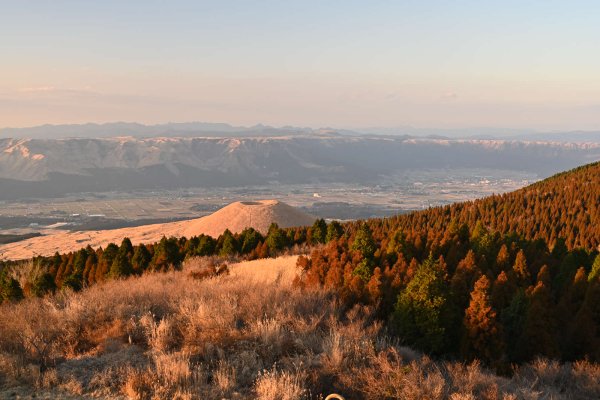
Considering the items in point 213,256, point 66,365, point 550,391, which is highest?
point 66,365

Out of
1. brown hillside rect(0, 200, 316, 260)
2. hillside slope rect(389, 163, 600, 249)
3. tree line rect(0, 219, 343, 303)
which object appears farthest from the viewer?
brown hillside rect(0, 200, 316, 260)

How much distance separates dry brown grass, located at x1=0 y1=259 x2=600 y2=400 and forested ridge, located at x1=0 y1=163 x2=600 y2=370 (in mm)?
1124

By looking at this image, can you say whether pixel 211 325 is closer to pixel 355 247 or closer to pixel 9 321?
pixel 9 321

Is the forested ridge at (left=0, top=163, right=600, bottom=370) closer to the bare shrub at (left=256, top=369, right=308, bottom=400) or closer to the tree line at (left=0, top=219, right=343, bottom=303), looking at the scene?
the tree line at (left=0, top=219, right=343, bottom=303)

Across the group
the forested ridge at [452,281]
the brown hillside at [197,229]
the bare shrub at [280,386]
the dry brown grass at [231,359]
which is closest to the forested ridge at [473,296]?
the forested ridge at [452,281]

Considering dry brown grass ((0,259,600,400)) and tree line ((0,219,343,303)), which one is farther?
tree line ((0,219,343,303))

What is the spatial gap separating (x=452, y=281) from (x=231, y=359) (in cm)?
817

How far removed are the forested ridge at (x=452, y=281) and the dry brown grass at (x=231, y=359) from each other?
1124mm

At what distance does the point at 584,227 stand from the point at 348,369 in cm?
3377

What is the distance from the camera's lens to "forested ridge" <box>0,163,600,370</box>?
12.1m

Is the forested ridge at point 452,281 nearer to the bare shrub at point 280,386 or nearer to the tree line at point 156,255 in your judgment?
the tree line at point 156,255

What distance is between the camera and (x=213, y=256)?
31.6m

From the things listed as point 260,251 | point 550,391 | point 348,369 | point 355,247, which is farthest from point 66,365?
point 260,251

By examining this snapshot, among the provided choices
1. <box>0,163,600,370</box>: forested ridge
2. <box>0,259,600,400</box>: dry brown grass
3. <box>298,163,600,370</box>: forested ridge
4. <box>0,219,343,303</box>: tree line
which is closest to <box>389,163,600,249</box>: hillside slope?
<box>0,163,600,370</box>: forested ridge
